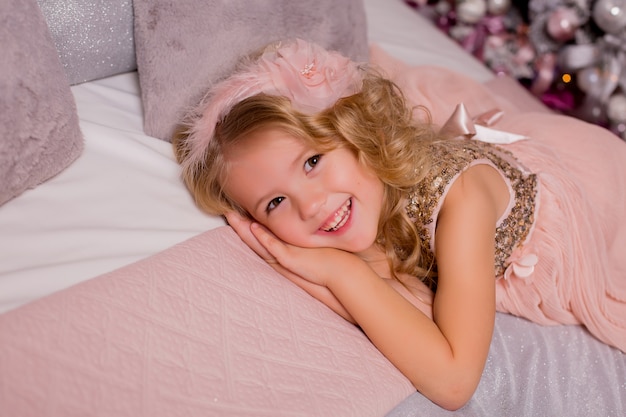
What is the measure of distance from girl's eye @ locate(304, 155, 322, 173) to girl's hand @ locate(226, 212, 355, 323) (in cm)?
14

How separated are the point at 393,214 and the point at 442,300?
0.20 meters

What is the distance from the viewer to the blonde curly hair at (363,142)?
109 cm

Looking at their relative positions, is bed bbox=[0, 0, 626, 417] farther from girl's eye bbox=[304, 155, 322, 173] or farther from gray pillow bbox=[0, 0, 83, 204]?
girl's eye bbox=[304, 155, 322, 173]

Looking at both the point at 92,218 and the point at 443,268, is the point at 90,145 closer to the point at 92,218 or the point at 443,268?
the point at 92,218

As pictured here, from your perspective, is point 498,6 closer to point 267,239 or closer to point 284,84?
point 284,84

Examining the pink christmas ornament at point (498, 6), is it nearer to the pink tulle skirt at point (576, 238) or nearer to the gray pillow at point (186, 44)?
the pink tulle skirt at point (576, 238)

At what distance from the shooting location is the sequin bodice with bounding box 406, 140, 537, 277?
3.92 feet

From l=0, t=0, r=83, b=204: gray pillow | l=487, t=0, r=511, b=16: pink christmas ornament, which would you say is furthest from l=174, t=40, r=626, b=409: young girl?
l=487, t=0, r=511, b=16: pink christmas ornament

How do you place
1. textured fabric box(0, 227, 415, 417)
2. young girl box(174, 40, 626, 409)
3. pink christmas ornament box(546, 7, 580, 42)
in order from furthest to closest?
pink christmas ornament box(546, 7, 580, 42), young girl box(174, 40, 626, 409), textured fabric box(0, 227, 415, 417)

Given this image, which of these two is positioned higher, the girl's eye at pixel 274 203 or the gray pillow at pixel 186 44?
the gray pillow at pixel 186 44

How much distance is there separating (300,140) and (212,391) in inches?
17.5

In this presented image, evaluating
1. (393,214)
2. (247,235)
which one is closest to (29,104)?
(247,235)

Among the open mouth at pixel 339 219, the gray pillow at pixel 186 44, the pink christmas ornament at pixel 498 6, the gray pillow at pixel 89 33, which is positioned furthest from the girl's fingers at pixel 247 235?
the pink christmas ornament at pixel 498 6

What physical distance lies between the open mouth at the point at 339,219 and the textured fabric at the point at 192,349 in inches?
4.8
